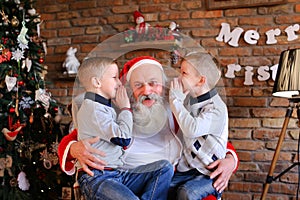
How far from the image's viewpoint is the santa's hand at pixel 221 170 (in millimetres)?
1247

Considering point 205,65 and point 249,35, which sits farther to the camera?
point 249,35

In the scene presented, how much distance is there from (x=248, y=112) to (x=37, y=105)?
1.61m

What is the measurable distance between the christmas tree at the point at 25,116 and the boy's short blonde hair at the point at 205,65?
1.86 m

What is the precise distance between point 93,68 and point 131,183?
41 cm

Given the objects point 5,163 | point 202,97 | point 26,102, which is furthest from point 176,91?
point 5,163

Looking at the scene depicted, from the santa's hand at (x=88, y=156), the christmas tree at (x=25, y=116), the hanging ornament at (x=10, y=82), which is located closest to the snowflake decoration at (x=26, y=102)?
the christmas tree at (x=25, y=116)

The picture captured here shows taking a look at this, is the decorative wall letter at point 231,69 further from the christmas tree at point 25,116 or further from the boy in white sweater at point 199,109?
the boy in white sweater at point 199,109

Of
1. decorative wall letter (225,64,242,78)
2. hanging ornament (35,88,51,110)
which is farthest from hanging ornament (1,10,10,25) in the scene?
decorative wall letter (225,64,242,78)

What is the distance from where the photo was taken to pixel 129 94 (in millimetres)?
1007

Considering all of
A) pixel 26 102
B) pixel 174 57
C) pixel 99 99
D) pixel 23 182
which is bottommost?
pixel 23 182

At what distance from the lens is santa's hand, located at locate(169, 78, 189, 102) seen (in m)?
1.05

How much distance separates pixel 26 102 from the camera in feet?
8.92

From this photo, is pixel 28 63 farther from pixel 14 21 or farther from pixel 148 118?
pixel 148 118

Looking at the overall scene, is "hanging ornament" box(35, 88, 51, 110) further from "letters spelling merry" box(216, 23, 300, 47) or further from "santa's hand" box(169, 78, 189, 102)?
"santa's hand" box(169, 78, 189, 102)
